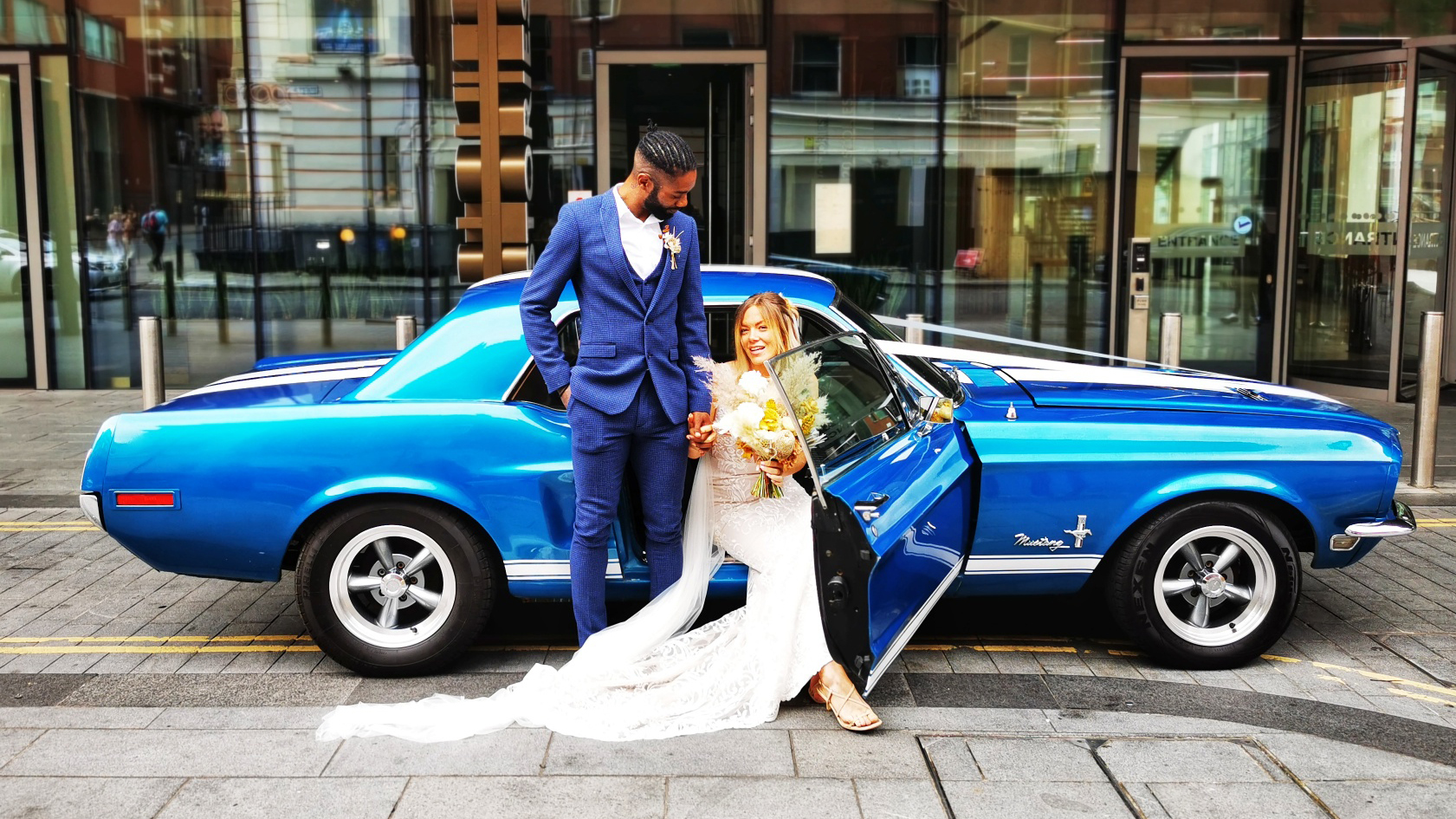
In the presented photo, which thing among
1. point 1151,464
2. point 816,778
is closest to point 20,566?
point 816,778

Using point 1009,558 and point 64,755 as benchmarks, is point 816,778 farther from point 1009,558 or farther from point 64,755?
point 64,755

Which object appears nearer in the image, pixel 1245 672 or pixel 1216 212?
pixel 1245 672

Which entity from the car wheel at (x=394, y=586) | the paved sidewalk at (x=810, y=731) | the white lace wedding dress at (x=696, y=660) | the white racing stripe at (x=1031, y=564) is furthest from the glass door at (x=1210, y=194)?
the car wheel at (x=394, y=586)

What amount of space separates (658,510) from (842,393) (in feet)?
2.54

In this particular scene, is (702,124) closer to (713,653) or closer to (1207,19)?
(1207,19)

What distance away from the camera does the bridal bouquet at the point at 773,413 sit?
4.30m

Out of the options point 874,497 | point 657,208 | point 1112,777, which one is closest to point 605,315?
point 657,208

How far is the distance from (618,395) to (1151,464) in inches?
76.8

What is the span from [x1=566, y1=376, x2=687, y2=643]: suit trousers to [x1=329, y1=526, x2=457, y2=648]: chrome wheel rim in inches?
21.4

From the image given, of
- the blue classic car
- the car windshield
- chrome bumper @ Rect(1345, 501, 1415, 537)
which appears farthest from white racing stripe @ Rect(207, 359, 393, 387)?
chrome bumper @ Rect(1345, 501, 1415, 537)

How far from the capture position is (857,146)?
40.4 ft

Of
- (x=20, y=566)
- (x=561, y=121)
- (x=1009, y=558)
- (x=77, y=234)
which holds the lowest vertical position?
(x=20, y=566)

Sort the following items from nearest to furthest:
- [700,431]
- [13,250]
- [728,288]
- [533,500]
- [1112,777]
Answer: [1112,777] → [700,431] → [533,500] → [728,288] → [13,250]

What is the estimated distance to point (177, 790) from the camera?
3.87 meters
